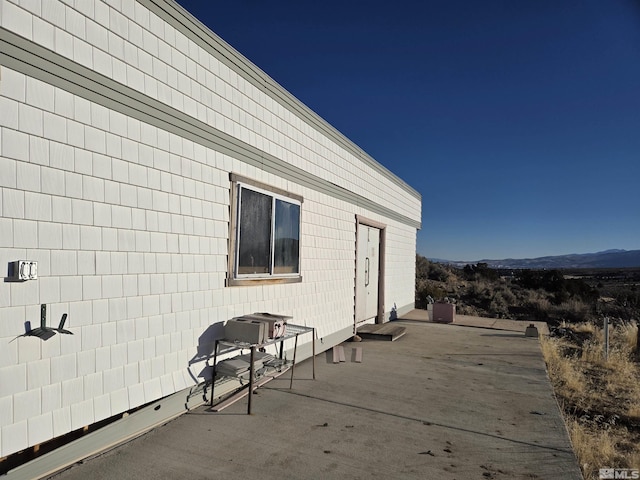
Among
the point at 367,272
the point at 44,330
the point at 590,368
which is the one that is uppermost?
the point at 367,272

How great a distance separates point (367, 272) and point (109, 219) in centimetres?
802

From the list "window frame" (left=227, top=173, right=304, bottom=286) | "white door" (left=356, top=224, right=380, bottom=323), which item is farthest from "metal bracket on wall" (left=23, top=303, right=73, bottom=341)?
"white door" (left=356, top=224, right=380, bottom=323)

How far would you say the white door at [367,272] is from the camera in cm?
1097

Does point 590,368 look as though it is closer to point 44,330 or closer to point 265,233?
point 265,233

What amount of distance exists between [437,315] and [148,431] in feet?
34.8

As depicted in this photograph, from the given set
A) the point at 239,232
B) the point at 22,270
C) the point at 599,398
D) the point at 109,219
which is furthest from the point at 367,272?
the point at 22,270

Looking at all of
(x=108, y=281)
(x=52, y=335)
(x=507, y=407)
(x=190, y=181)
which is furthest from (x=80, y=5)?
(x=507, y=407)

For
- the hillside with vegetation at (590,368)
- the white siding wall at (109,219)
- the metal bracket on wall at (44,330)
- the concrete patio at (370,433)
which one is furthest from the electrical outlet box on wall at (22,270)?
the hillside with vegetation at (590,368)

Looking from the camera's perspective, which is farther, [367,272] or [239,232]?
[367,272]

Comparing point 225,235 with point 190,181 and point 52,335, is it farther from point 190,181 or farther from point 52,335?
point 52,335

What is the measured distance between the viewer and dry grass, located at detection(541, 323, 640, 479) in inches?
190

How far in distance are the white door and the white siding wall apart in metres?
4.64

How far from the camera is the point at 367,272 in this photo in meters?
11.6

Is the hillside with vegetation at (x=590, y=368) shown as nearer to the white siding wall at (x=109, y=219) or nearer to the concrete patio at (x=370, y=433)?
the concrete patio at (x=370, y=433)
